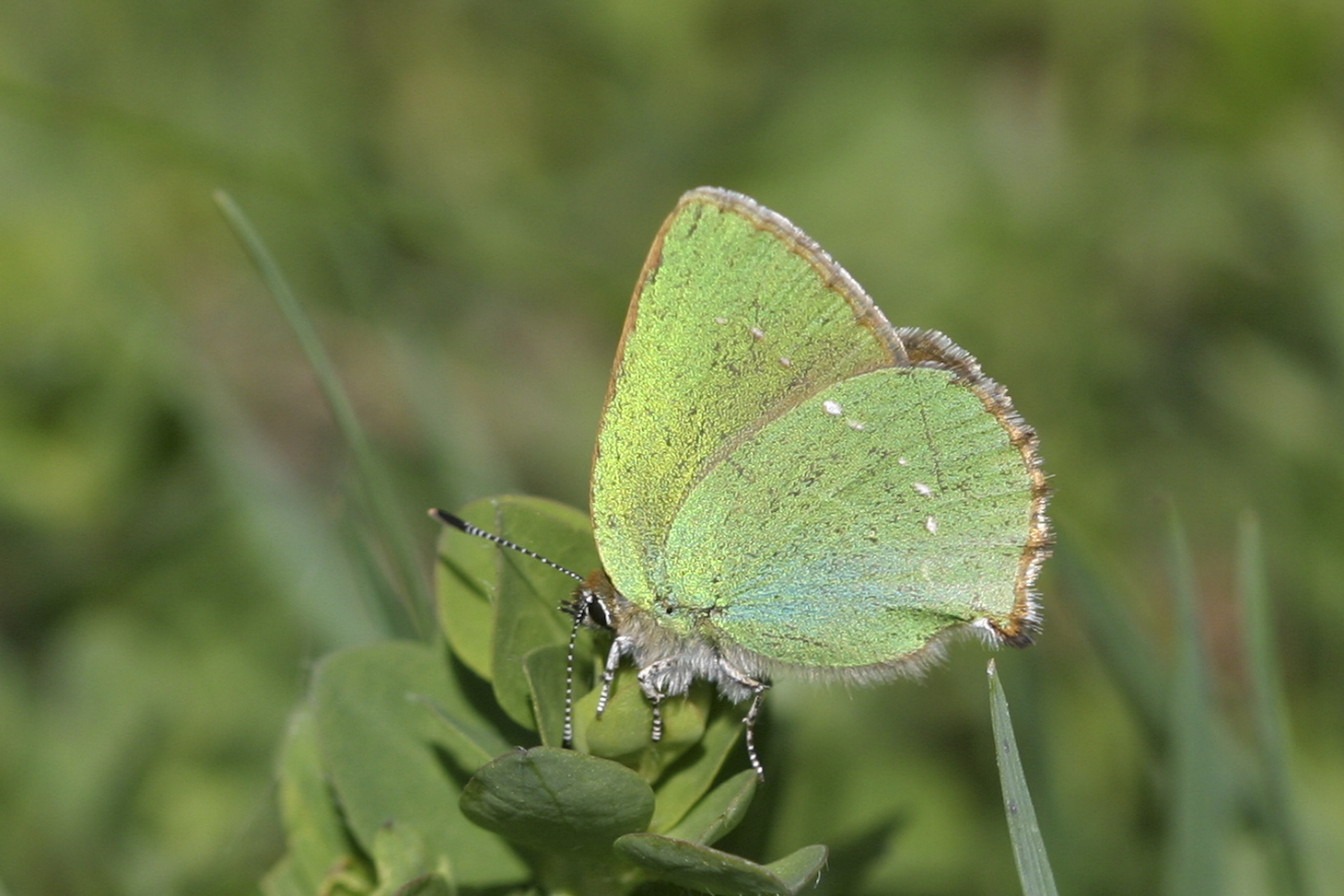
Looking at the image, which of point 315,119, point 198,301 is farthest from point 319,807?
point 315,119

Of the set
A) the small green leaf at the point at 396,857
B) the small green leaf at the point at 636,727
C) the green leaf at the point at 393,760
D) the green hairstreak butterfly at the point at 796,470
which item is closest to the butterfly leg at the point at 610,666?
the small green leaf at the point at 636,727

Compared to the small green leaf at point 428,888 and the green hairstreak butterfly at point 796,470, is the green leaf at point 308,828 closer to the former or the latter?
the small green leaf at point 428,888

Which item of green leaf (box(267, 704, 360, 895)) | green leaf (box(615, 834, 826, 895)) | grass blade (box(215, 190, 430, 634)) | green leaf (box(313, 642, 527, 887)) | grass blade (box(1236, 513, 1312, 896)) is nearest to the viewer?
green leaf (box(615, 834, 826, 895))

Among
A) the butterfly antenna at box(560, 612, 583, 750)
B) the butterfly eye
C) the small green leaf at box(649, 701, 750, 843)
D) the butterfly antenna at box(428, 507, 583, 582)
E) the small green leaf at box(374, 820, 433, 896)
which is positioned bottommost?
the small green leaf at box(374, 820, 433, 896)

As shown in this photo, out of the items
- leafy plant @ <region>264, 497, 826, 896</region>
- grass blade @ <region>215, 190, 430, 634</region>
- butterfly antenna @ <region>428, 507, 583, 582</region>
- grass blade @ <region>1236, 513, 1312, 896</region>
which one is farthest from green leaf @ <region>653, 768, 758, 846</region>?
grass blade @ <region>1236, 513, 1312, 896</region>

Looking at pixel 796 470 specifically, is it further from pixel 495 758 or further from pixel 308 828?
pixel 308 828

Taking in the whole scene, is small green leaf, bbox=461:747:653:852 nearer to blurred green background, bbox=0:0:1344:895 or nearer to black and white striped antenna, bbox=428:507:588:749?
black and white striped antenna, bbox=428:507:588:749
